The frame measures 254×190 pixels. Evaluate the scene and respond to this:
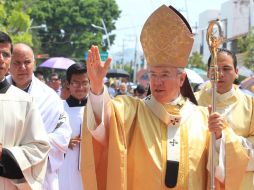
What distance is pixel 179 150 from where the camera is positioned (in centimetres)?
423

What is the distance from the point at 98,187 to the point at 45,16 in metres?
56.1

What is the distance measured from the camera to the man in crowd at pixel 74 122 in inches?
245

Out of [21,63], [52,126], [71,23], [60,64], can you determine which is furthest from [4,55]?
[71,23]

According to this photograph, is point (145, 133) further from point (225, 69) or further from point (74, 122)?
point (74, 122)

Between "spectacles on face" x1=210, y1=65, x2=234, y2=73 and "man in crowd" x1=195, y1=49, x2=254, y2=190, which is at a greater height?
"spectacles on face" x1=210, y1=65, x2=234, y2=73

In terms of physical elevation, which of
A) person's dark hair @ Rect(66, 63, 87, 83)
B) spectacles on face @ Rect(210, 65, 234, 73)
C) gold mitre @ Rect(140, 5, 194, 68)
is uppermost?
gold mitre @ Rect(140, 5, 194, 68)

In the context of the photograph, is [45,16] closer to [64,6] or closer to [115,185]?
[64,6]

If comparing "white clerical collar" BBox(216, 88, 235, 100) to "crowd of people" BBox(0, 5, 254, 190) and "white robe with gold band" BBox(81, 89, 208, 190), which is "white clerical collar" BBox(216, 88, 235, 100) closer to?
"crowd of people" BBox(0, 5, 254, 190)

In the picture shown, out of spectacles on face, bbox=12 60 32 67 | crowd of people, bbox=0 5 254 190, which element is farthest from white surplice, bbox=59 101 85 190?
crowd of people, bbox=0 5 254 190

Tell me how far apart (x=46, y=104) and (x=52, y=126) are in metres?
0.21

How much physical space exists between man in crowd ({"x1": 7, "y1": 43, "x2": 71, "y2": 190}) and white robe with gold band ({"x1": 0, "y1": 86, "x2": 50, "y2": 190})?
3.69 ft

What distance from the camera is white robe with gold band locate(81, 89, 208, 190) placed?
397cm

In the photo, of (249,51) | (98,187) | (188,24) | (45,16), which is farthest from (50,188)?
(45,16)

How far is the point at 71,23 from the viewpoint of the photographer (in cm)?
6016
